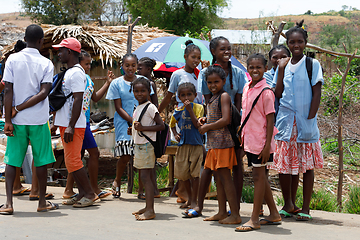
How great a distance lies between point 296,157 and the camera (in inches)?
150

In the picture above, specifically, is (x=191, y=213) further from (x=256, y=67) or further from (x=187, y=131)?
(x=256, y=67)

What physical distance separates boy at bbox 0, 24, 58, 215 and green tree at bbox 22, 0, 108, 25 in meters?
25.9

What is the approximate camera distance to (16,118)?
12.9 feet

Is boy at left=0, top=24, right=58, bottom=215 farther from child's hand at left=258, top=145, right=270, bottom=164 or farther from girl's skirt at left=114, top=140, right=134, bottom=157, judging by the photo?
child's hand at left=258, top=145, right=270, bottom=164

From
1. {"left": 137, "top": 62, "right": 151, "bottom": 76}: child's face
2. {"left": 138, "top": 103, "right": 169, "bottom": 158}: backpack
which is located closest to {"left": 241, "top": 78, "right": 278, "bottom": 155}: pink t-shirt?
{"left": 138, "top": 103, "right": 169, "bottom": 158}: backpack

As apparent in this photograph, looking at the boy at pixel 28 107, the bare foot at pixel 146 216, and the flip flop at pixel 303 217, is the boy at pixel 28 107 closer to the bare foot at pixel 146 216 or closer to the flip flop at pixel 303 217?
the bare foot at pixel 146 216

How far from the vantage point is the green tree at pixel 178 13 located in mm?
26875

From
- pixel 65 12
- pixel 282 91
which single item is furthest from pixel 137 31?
pixel 65 12

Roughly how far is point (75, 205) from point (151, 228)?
1300mm

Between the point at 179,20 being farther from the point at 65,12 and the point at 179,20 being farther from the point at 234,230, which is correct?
the point at 234,230

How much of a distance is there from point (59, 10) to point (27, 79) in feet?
88.5

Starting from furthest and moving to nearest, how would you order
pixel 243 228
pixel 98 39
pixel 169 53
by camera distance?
1. pixel 98 39
2. pixel 169 53
3. pixel 243 228

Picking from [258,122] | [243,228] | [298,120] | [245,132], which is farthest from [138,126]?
[298,120]

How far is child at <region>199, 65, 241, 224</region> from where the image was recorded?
3566 millimetres
